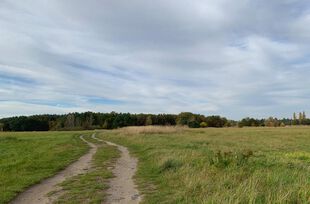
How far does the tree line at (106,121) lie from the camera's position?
138500mm

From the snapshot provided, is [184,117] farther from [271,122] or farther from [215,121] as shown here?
[271,122]

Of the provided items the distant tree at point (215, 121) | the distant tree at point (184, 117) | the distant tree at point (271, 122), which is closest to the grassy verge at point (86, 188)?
the distant tree at point (184, 117)

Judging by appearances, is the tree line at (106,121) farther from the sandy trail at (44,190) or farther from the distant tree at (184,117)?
the sandy trail at (44,190)

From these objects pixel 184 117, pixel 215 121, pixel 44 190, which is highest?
pixel 184 117

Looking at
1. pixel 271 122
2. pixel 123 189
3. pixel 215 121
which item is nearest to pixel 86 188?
pixel 123 189

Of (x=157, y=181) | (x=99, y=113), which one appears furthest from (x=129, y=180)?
(x=99, y=113)

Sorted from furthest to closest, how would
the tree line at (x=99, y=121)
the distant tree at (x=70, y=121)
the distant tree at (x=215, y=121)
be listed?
the distant tree at (x=215, y=121) < the distant tree at (x=70, y=121) < the tree line at (x=99, y=121)

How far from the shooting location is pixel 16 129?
138 m

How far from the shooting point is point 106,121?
144000 millimetres

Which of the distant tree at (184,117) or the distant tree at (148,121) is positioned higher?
the distant tree at (184,117)

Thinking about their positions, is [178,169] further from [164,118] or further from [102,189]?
[164,118]

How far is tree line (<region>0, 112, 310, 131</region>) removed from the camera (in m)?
138

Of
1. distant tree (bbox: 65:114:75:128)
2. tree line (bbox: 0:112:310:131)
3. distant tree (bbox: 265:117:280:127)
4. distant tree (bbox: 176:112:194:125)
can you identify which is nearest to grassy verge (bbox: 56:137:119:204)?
tree line (bbox: 0:112:310:131)

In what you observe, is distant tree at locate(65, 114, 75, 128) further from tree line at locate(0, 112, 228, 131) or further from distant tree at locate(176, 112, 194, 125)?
distant tree at locate(176, 112, 194, 125)
